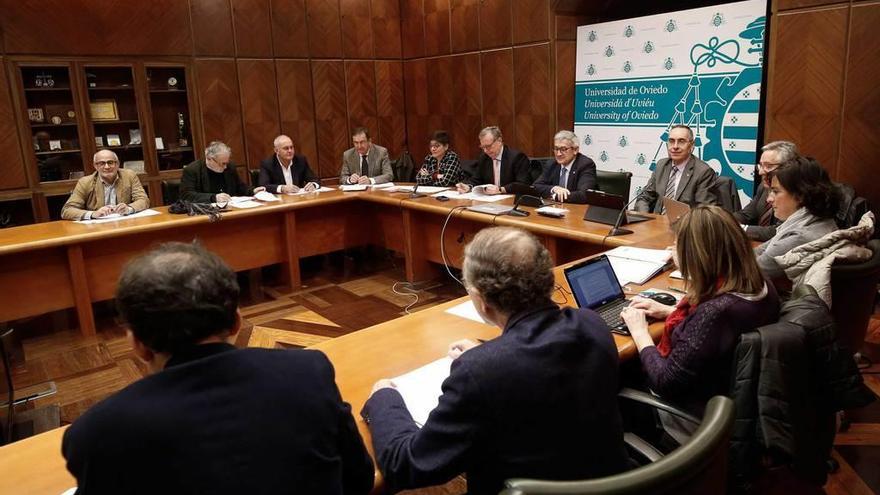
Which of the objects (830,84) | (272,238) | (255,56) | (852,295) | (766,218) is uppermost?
(255,56)

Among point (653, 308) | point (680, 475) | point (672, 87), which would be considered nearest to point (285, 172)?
point (672, 87)

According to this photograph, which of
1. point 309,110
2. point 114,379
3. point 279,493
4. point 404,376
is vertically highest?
point 309,110

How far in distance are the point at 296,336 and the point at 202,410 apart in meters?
3.05

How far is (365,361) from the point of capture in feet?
5.81

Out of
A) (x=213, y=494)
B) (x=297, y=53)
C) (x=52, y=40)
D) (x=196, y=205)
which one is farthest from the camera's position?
(x=297, y=53)

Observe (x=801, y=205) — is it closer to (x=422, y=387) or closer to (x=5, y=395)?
(x=422, y=387)

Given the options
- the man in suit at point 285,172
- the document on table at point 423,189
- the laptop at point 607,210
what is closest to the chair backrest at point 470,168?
the document on table at point 423,189

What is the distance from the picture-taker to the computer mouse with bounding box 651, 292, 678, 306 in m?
2.12

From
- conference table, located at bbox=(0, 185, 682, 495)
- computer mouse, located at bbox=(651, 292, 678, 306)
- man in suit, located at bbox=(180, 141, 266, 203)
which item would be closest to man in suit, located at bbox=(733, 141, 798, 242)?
conference table, located at bbox=(0, 185, 682, 495)

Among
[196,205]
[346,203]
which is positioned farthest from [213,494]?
[346,203]

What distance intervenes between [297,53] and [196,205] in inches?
133

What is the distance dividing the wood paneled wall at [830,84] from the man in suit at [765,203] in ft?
4.04

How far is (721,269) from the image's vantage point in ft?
5.38

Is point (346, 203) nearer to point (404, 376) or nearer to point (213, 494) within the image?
point (404, 376)
